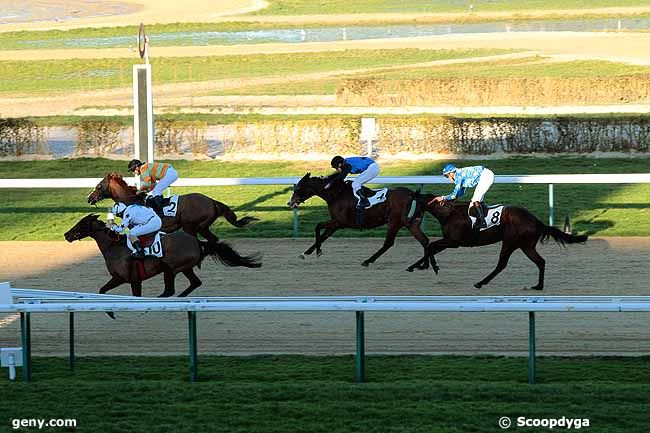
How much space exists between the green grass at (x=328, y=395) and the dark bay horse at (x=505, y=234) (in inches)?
101

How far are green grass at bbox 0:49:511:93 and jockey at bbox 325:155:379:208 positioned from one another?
1901cm

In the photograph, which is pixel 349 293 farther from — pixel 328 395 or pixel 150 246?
pixel 328 395

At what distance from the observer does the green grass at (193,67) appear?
31.5 meters

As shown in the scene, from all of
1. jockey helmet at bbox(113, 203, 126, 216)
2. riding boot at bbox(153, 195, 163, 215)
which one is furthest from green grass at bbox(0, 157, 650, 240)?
jockey helmet at bbox(113, 203, 126, 216)

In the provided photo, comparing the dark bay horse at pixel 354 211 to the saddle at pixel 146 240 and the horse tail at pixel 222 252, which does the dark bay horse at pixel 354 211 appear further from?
the saddle at pixel 146 240

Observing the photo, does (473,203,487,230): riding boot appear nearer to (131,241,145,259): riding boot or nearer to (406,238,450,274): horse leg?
(406,238,450,274): horse leg

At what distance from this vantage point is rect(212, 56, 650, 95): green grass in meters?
28.4

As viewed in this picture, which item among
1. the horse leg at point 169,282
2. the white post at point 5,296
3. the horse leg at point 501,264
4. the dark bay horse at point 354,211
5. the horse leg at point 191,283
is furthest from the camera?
the dark bay horse at point 354,211

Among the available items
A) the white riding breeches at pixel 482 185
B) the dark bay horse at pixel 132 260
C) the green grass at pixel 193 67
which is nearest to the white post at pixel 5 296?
the dark bay horse at pixel 132 260

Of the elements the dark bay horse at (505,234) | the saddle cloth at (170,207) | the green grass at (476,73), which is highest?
the green grass at (476,73)

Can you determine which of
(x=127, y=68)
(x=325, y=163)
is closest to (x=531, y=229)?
(x=325, y=163)

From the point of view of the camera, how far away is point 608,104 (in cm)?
2416

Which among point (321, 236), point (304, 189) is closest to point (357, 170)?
point (304, 189)

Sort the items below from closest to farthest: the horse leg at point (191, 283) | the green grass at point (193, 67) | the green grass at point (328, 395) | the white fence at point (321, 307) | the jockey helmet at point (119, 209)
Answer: the green grass at point (328, 395) < the white fence at point (321, 307) < the jockey helmet at point (119, 209) < the horse leg at point (191, 283) < the green grass at point (193, 67)
